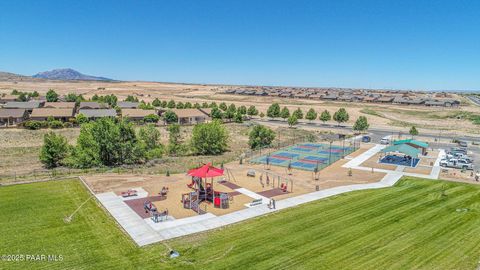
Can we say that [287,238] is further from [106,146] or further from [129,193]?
[106,146]

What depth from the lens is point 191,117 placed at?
262ft

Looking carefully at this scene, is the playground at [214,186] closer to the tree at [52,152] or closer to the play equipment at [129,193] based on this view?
the play equipment at [129,193]

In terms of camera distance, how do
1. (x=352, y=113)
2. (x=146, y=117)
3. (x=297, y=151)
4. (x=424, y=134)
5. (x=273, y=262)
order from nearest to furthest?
(x=273, y=262), (x=297, y=151), (x=424, y=134), (x=146, y=117), (x=352, y=113)

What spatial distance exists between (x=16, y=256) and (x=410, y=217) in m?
24.8

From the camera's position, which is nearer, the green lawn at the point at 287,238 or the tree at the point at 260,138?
the green lawn at the point at 287,238

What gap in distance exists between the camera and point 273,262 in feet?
52.4

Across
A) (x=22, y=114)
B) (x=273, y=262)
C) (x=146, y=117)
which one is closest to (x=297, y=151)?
(x=273, y=262)

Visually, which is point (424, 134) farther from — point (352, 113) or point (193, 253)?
point (193, 253)

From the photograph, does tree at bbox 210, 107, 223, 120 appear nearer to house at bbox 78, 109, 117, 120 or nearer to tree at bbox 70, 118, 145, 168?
house at bbox 78, 109, 117, 120

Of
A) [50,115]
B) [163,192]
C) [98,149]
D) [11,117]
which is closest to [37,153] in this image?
[98,149]

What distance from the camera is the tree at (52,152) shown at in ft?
128

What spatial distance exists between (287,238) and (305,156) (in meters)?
26.8

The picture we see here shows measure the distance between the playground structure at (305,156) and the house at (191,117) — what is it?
3506 cm

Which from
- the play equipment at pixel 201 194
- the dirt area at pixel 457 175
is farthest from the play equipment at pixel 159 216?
the dirt area at pixel 457 175
